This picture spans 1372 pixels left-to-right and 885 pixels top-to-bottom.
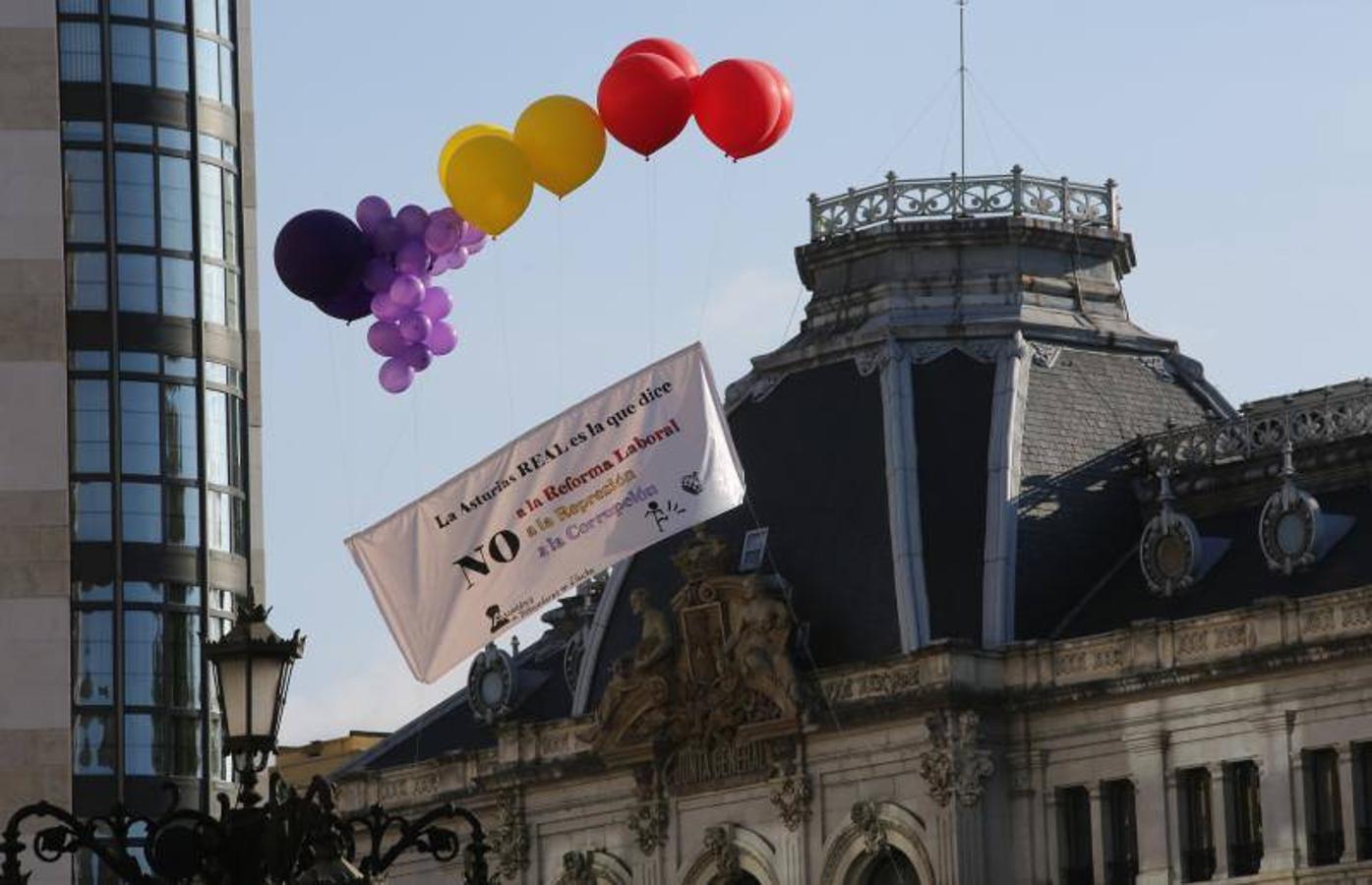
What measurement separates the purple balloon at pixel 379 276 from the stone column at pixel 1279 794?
28.3 meters

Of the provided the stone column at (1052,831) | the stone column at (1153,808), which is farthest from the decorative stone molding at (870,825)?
the stone column at (1153,808)

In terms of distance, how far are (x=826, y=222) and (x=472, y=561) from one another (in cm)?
2720

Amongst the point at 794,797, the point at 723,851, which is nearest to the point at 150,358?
the point at 794,797

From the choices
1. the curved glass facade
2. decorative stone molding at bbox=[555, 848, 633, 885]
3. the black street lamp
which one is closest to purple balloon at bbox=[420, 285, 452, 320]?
the curved glass facade

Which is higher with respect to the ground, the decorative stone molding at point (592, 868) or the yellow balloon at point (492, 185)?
the yellow balloon at point (492, 185)

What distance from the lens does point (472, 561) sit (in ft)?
201

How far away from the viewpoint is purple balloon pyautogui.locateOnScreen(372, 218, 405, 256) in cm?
5147

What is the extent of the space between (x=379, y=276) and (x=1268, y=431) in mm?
32751

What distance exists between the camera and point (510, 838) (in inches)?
3477

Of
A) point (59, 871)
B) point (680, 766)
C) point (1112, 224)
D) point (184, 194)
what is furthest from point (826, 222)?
point (59, 871)

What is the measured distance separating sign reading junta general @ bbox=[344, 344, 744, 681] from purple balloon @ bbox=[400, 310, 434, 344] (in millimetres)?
7368

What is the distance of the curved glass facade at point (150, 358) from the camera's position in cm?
6406

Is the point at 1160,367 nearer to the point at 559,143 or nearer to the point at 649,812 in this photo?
the point at 649,812

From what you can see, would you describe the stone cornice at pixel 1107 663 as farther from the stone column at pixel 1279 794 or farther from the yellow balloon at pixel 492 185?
the yellow balloon at pixel 492 185
